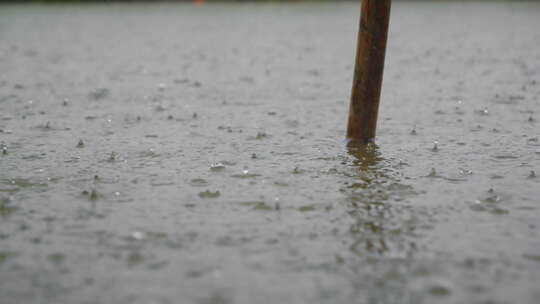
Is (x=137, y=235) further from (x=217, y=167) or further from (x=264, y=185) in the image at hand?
(x=217, y=167)

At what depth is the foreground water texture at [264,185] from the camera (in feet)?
12.0

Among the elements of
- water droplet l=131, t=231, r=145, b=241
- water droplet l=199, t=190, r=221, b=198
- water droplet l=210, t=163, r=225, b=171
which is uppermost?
water droplet l=210, t=163, r=225, b=171

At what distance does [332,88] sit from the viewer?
9977mm

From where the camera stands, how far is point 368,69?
245 inches

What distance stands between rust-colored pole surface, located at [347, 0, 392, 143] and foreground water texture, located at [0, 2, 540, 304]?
265mm

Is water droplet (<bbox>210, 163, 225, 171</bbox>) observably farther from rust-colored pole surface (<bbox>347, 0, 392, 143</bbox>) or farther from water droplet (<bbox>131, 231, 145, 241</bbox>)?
rust-colored pole surface (<bbox>347, 0, 392, 143</bbox>)

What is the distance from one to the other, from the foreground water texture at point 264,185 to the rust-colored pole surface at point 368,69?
0.87 ft

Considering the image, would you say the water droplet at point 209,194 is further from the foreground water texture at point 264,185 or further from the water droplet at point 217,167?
the water droplet at point 217,167

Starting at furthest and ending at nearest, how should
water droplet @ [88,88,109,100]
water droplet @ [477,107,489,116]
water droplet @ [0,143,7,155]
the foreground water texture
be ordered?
water droplet @ [88,88,109,100] < water droplet @ [477,107,489,116] < water droplet @ [0,143,7,155] < the foreground water texture

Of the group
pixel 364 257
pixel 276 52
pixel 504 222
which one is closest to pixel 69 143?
pixel 364 257

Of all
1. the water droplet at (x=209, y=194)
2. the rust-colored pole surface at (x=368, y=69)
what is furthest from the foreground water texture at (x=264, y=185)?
the rust-colored pole surface at (x=368, y=69)

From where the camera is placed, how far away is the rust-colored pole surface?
238 inches

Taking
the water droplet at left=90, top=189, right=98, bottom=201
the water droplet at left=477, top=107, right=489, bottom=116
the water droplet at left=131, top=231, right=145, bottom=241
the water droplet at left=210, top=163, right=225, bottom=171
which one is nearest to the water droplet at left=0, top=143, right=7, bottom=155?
the water droplet at left=90, top=189, right=98, bottom=201

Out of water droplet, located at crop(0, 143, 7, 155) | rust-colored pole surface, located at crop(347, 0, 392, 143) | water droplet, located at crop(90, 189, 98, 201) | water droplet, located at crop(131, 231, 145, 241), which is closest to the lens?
water droplet, located at crop(131, 231, 145, 241)
